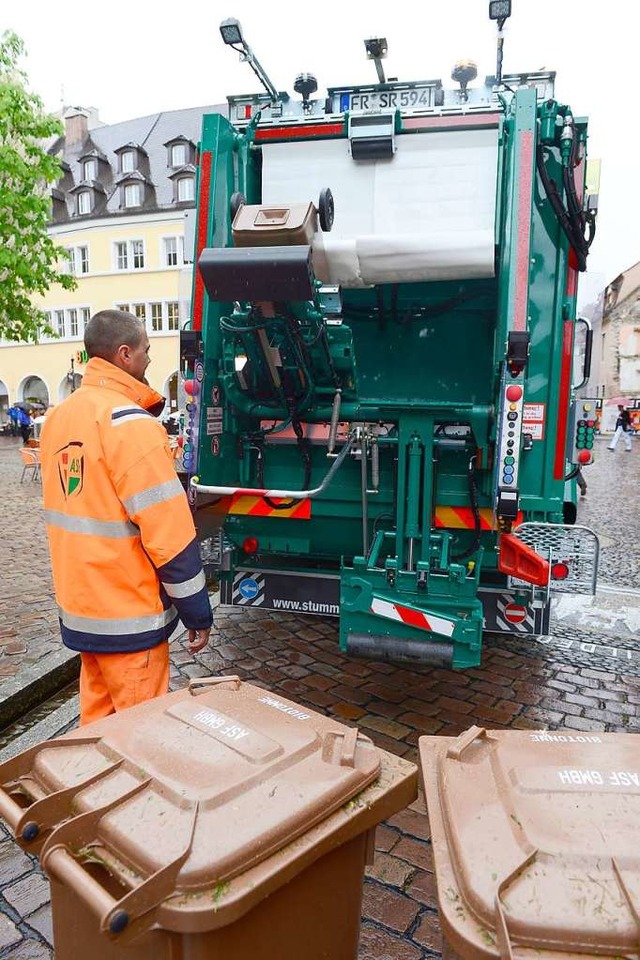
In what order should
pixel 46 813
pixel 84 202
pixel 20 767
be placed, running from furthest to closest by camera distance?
1. pixel 84 202
2. pixel 20 767
3. pixel 46 813

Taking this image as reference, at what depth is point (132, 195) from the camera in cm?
2759

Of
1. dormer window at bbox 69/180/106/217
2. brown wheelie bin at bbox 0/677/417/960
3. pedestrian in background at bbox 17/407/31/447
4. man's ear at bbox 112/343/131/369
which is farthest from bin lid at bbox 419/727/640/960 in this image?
dormer window at bbox 69/180/106/217

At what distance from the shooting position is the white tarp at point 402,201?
3.08 m

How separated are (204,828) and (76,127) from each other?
36435mm

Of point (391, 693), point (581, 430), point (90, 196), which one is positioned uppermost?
point (90, 196)

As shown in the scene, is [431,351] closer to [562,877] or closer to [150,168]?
[562,877]

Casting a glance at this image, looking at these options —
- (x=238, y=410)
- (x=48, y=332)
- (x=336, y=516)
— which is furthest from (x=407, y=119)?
(x=48, y=332)

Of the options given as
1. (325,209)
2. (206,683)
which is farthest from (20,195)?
(206,683)

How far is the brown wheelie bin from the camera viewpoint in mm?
1009

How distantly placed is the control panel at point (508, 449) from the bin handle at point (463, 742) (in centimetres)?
168

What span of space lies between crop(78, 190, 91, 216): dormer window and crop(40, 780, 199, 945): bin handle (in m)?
31.6

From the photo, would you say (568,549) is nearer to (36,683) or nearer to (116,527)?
(116,527)

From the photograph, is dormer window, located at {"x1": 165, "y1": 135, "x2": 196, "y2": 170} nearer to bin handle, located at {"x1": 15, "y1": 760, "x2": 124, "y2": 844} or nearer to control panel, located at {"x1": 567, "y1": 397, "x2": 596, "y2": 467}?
control panel, located at {"x1": 567, "y1": 397, "x2": 596, "y2": 467}

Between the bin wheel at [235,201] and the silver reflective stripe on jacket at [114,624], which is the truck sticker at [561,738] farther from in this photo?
the bin wheel at [235,201]
